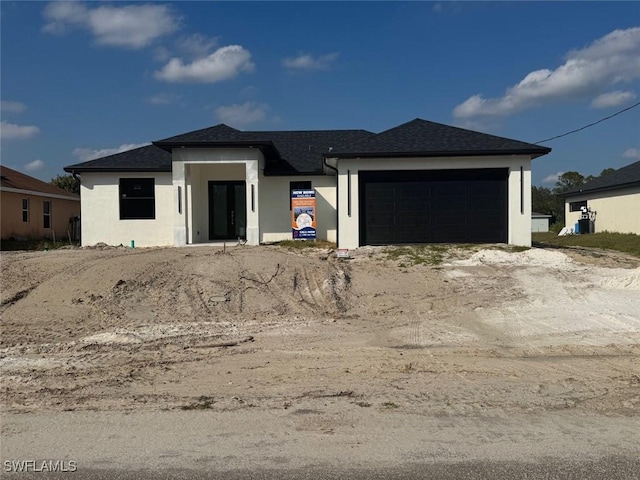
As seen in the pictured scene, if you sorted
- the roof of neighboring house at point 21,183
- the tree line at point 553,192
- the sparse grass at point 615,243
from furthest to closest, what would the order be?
1. the tree line at point 553,192
2. the roof of neighboring house at point 21,183
3. the sparse grass at point 615,243

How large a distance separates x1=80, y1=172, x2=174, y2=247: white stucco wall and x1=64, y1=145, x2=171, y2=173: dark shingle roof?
0.91ft

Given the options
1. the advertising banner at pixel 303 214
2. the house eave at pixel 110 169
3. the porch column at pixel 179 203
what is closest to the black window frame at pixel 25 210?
the house eave at pixel 110 169

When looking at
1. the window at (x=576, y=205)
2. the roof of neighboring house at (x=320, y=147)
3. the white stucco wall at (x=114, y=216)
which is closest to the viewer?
the roof of neighboring house at (x=320, y=147)

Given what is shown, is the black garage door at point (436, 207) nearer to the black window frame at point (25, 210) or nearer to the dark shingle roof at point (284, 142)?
the dark shingle roof at point (284, 142)

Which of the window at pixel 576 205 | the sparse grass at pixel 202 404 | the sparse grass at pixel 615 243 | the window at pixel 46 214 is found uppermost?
the window at pixel 576 205

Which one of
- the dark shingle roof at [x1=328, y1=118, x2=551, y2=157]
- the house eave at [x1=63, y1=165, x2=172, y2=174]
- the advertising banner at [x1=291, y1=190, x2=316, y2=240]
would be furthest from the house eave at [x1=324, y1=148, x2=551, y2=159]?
the house eave at [x1=63, y1=165, x2=172, y2=174]

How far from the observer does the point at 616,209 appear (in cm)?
3019

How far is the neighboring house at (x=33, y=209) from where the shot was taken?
937 inches

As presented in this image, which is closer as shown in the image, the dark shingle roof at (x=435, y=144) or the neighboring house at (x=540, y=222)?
the dark shingle roof at (x=435, y=144)

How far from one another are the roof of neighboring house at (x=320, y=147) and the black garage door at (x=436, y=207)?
2.83 feet

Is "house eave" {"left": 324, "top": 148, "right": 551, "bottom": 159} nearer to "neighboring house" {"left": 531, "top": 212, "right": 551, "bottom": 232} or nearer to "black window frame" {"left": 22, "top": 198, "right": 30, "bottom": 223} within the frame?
"black window frame" {"left": 22, "top": 198, "right": 30, "bottom": 223}

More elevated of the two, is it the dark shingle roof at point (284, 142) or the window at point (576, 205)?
the dark shingle roof at point (284, 142)

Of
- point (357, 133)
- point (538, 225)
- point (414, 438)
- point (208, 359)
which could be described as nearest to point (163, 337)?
point (208, 359)

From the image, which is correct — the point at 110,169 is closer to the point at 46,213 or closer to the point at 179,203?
the point at 179,203
